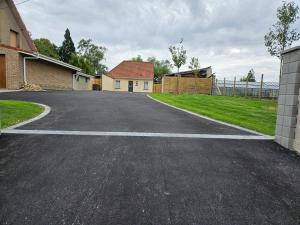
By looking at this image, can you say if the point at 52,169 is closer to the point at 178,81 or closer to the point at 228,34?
the point at 228,34

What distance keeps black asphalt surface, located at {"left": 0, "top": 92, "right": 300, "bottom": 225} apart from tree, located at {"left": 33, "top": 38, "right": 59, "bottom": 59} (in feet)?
142

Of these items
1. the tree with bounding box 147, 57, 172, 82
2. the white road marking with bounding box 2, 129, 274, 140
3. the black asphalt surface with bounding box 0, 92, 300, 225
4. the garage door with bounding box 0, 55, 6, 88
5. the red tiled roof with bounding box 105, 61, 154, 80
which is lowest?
the black asphalt surface with bounding box 0, 92, 300, 225

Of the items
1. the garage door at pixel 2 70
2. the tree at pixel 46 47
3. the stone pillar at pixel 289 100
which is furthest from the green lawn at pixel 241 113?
the tree at pixel 46 47

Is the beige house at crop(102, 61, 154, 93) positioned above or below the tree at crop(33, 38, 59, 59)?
below

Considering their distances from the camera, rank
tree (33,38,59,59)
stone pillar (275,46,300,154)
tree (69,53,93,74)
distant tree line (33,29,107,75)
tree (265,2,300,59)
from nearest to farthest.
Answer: stone pillar (275,46,300,154) → tree (265,2,300,59) → tree (69,53,93,74) → distant tree line (33,29,107,75) → tree (33,38,59,59)

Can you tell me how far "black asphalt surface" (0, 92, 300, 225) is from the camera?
197 cm

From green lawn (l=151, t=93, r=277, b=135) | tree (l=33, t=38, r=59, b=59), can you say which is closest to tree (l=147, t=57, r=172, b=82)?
tree (l=33, t=38, r=59, b=59)

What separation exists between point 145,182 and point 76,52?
51.9 m

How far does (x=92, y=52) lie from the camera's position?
51.9 metres

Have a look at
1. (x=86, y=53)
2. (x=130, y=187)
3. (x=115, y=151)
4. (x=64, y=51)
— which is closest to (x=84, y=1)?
(x=115, y=151)

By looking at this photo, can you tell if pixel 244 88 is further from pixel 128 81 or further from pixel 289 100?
pixel 289 100

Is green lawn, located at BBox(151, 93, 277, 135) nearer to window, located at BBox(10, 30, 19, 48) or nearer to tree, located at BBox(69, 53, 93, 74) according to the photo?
window, located at BBox(10, 30, 19, 48)

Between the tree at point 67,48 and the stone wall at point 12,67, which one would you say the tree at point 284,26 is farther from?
the tree at point 67,48

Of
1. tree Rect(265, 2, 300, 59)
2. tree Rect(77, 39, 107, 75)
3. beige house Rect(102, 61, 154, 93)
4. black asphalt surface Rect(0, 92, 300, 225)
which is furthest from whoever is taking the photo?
tree Rect(77, 39, 107, 75)
